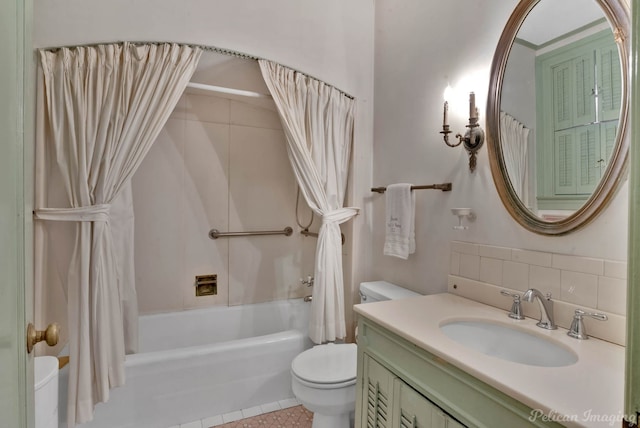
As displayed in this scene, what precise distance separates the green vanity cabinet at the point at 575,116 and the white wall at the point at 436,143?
0.14 meters

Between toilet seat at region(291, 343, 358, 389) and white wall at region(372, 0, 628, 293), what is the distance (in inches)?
22.9

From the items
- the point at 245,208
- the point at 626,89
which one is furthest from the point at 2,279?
the point at 245,208

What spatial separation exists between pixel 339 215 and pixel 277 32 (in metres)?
1.24

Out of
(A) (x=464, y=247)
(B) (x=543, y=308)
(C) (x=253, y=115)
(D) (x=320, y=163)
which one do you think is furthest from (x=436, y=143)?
(C) (x=253, y=115)

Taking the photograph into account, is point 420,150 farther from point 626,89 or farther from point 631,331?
point 631,331

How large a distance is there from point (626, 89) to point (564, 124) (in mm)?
198

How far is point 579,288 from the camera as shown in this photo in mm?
1163

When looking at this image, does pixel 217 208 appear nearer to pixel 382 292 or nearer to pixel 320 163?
pixel 320 163

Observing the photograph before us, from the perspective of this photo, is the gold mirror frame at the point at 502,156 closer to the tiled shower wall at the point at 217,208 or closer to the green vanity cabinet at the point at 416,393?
the green vanity cabinet at the point at 416,393

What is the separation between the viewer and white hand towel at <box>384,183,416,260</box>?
74.2 inches

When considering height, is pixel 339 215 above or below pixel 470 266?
above

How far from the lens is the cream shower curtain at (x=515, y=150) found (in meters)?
1.36

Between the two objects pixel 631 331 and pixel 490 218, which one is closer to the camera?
pixel 631 331

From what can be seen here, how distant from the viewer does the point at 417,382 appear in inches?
42.8
